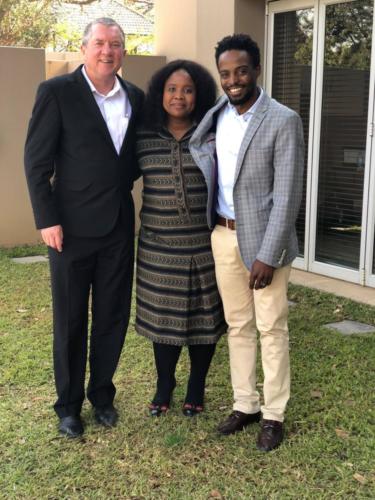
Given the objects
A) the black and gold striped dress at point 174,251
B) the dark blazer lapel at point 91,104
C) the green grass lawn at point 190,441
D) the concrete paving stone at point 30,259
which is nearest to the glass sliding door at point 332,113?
the green grass lawn at point 190,441

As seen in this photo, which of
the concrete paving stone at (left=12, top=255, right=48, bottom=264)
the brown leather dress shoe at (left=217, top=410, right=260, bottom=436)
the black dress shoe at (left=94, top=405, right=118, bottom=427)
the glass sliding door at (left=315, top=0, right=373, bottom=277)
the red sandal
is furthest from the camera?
the concrete paving stone at (left=12, top=255, right=48, bottom=264)

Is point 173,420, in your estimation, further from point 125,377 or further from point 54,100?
point 54,100

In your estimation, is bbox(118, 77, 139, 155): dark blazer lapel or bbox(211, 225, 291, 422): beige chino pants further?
bbox(118, 77, 139, 155): dark blazer lapel

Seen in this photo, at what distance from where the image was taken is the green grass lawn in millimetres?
2936

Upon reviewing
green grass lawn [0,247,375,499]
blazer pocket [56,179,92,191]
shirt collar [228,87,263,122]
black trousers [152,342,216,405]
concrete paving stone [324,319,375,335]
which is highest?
shirt collar [228,87,263,122]

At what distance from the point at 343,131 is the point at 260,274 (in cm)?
376

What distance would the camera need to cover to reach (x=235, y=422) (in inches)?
134

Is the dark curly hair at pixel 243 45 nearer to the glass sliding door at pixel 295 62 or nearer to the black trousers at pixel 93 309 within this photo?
the black trousers at pixel 93 309

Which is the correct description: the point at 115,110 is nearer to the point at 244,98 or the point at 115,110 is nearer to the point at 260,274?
the point at 244,98

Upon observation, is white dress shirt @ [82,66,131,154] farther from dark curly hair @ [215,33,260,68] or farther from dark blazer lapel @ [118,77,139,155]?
dark curly hair @ [215,33,260,68]

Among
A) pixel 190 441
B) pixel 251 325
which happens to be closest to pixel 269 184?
pixel 251 325

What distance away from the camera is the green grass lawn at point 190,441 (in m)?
2.94

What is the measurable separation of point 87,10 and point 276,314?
94.1ft

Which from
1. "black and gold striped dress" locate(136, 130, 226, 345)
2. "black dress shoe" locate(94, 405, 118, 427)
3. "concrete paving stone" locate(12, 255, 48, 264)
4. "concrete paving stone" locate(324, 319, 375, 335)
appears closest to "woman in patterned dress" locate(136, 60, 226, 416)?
"black and gold striped dress" locate(136, 130, 226, 345)
